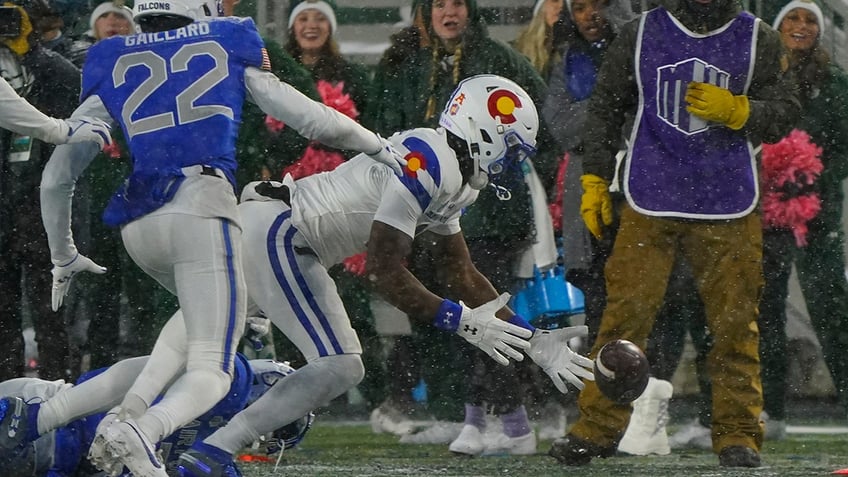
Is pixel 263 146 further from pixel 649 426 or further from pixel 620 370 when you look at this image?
pixel 620 370

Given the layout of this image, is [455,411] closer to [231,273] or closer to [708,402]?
[708,402]

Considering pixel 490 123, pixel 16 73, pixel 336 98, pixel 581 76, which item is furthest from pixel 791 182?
pixel 16 73

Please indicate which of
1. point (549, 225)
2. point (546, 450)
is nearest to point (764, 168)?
point (549, 225)

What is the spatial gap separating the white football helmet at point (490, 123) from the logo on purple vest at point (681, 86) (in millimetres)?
790

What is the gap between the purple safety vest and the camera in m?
6.13

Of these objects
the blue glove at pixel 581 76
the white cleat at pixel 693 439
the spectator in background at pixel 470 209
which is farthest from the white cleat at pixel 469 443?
the blue glove at pixel 581 76

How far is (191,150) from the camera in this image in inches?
193

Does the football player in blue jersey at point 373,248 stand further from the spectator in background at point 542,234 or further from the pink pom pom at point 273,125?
the pink pom pom at point 273,125

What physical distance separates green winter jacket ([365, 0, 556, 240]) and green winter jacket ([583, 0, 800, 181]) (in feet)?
1.90

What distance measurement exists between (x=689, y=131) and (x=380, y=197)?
4.48 feet

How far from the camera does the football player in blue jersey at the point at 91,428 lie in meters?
4.95

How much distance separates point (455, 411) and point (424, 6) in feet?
5.50

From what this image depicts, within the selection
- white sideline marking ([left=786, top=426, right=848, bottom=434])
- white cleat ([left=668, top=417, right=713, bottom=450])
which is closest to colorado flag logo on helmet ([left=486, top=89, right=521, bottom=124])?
white cleat ([left=668, top=417, right=713, bottom=450])

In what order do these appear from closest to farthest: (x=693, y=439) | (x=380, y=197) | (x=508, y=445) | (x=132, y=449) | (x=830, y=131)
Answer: (x=132, y=449)
(x=380, y=197)
(x=508, y=445)
(x=693, y=439)
(x=830, y=131)
